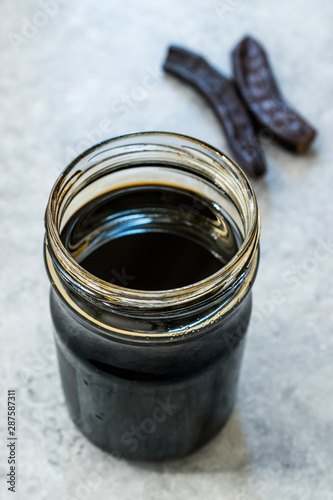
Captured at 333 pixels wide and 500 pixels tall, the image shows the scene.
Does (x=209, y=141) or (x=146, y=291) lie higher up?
(x=146, y=291)

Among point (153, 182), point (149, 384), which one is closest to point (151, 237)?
point (153, 182)

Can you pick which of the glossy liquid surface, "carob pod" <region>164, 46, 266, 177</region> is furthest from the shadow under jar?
"carob pod" <region>164, 46, 266, 177</region>

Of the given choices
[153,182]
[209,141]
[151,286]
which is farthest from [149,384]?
[209,141]

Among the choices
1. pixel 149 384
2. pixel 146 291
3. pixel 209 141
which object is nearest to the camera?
pixel 146 291

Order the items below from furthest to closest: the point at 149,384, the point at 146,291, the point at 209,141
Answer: the point at 209,141, the point at 149,384, the point at 146,291

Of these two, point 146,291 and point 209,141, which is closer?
point 146,291

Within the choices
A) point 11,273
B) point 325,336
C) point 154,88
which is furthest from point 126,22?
point 325,336

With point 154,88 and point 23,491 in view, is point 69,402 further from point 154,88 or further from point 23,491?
point 154,88

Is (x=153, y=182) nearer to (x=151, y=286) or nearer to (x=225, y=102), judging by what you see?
(x=151, y=286)
